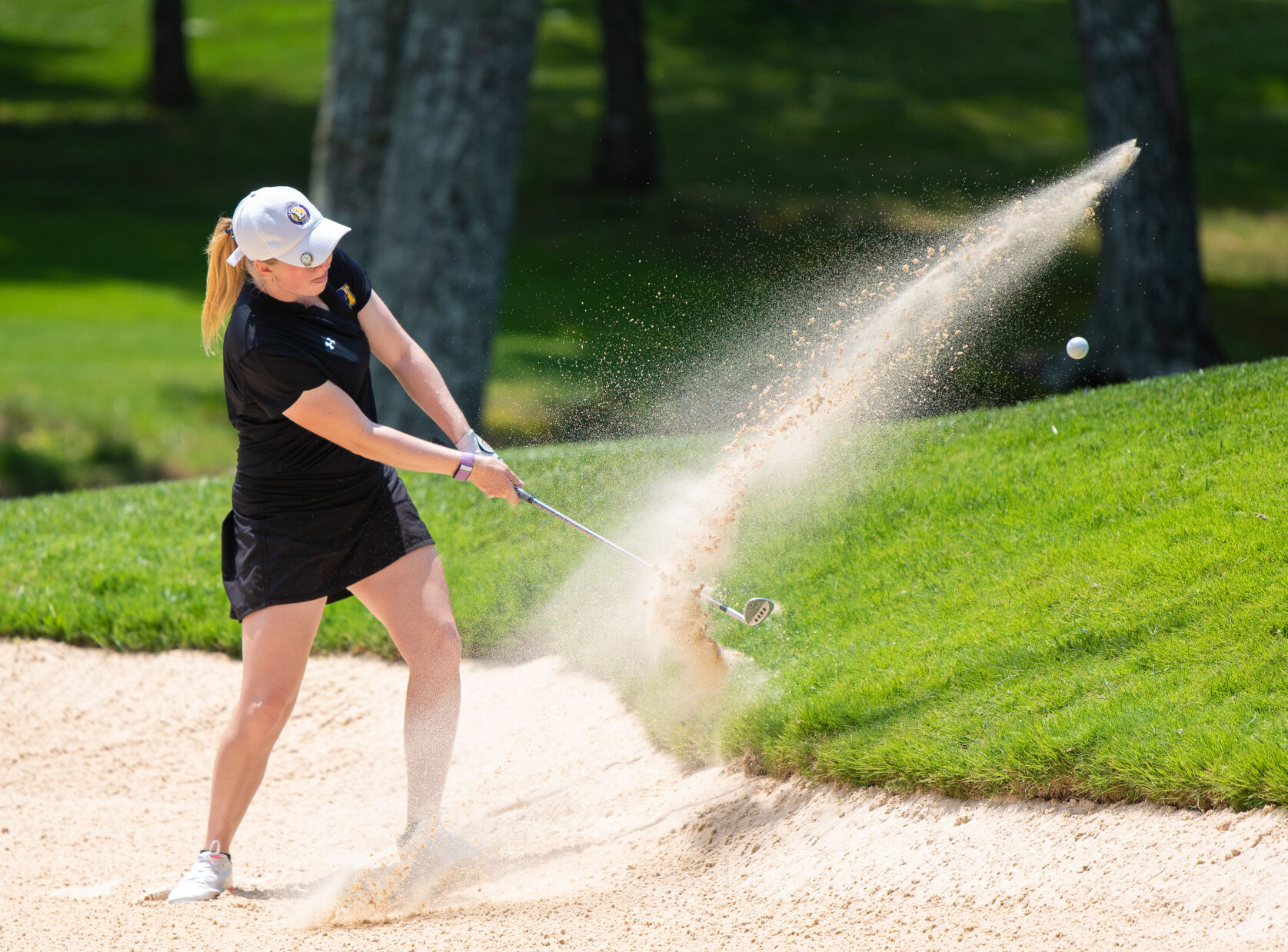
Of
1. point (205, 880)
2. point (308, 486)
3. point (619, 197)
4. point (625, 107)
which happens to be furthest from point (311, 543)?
point (619, 197)

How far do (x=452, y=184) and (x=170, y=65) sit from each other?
20816mm

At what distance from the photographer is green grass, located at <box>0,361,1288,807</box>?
4.43m

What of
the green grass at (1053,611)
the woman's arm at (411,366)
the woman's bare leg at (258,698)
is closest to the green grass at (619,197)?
the green grass at (1053,611)

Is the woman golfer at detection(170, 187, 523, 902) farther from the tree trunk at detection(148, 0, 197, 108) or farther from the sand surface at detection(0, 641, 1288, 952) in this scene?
the tree trunk at detection(148, 0, 197, 108)

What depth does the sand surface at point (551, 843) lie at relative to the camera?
12.8ft

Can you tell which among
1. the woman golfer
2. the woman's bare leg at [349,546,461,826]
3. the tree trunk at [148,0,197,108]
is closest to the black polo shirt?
the woman golfer

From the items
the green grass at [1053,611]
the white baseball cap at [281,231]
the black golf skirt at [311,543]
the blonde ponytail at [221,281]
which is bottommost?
the green grass at [1053,611]

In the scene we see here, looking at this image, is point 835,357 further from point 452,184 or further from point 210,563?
point 452,184

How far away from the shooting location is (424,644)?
454cm

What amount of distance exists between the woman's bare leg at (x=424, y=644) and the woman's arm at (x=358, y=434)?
0.39 metres

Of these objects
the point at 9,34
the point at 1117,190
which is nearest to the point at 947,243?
the point at 1117,190

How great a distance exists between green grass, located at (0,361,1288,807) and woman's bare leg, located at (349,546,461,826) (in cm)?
114

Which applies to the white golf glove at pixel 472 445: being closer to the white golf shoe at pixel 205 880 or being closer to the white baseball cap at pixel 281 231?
the white baseball cap at pixel 281 231

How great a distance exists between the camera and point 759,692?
531 cm
